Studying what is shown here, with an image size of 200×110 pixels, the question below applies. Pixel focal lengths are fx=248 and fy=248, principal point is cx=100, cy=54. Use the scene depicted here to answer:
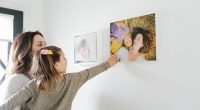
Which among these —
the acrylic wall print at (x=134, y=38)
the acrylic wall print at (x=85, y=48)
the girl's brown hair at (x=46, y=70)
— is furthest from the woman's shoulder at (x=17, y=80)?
the acrylic wall print at (x=134, y=38)

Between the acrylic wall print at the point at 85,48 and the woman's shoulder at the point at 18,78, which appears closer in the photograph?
the woman's shoulder at the point at 18,78

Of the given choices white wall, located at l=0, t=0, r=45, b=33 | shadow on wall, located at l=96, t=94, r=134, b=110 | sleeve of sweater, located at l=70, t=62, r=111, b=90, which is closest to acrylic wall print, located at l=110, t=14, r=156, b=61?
sleeve of sweater, located at l=70, t=62, r=111, b=90

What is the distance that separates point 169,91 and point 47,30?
1.27 meters

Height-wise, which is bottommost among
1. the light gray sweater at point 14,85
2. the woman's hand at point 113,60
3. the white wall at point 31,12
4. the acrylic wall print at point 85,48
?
the light gray sweater at point 14,85

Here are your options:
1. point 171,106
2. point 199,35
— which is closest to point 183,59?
point 199,35

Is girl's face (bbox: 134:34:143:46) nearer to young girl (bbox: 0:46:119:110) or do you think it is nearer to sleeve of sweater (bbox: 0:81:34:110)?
young girl (bbox: 0:46:119:110)

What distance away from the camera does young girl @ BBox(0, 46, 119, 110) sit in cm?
130

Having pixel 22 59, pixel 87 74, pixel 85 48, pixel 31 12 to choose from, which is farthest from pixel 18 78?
pixel 31 12

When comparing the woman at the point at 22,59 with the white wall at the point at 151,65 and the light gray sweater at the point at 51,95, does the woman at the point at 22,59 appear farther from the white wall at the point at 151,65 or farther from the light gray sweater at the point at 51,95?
the white wall at the point at 151,65

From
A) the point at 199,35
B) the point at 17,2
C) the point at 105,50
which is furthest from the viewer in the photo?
the point at 17,2

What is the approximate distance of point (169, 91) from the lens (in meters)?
1.25

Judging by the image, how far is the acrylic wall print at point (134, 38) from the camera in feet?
4.36

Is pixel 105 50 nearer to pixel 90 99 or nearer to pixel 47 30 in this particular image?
pixel 90 99

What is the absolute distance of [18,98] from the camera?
4.29 ft
